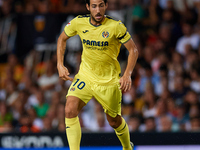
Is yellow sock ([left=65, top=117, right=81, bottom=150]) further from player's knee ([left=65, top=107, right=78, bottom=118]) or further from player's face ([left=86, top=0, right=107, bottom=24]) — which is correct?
player's face ([left=86, top=0, right=107, bottom=24])

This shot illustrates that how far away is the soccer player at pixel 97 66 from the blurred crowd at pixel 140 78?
2819mm

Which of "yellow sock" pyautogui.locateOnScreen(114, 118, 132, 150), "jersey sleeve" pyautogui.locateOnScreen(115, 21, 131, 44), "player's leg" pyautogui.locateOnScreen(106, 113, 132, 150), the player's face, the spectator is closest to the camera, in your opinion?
the player's face

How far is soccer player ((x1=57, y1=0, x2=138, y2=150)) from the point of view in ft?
18.2

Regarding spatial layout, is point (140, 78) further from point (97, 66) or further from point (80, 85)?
point (80, 85)

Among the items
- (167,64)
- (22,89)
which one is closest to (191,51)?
(167,64)

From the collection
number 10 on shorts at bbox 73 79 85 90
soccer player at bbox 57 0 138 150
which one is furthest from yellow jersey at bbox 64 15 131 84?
number 10 on shorts at bbox 73 79 85 90

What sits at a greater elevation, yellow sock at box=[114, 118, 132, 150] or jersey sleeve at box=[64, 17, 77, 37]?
jersey sleeve at box=[64, 17, 77, 37]

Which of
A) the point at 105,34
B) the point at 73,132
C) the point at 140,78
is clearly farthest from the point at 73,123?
the point at 140,78

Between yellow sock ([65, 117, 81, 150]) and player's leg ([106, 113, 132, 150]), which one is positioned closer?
yellow sock ([65, 117, 81, 150])

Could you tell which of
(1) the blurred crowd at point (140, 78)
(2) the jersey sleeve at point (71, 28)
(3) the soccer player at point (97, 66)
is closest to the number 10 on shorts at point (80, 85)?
(3) the soccer player at point (97, 66)

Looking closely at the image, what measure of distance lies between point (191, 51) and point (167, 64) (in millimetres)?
616

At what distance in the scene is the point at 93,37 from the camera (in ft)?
18.6

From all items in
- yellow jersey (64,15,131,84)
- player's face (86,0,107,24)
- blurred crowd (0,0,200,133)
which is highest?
player's face (86,0,107,24)

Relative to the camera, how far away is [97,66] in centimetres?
583
